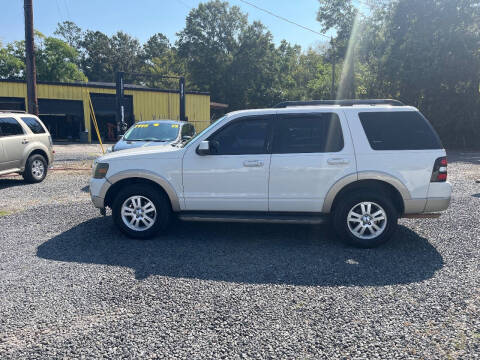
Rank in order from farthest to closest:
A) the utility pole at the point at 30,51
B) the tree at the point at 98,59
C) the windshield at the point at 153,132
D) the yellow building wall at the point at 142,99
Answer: the tree at the point at 98,59
the yellow building wall at the point at 142,99
the utility pole at the point at 30,51
the windshield at the point at 153,132

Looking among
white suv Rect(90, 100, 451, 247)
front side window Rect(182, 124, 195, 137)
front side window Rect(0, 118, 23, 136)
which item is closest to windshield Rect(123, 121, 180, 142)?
front side window Rect(182, 124, 195, 137)

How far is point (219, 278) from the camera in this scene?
416 cm

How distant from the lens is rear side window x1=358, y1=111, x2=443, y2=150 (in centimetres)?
498

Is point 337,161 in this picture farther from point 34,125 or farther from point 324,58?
point 324,58

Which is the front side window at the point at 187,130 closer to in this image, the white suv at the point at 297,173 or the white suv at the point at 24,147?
the white suv at the point at 24,147

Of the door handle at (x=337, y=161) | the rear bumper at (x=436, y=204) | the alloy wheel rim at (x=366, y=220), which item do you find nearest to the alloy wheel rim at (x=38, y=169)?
the door handle at (x=337, y=161)

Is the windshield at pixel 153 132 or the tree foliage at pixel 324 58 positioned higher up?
the tree foliage at pixel 324 58

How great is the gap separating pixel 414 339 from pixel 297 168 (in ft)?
8.66

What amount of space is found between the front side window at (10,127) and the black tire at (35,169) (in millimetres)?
779

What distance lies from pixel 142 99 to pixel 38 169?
2187 centimetres

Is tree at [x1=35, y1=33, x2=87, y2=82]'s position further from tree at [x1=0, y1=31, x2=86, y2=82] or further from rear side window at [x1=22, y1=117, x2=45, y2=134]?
rear side window at [x1=22, y1=117, x2=45, y2=134]

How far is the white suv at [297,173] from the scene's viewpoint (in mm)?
5000

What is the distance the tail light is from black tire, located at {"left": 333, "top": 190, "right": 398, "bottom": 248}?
2.19 feet

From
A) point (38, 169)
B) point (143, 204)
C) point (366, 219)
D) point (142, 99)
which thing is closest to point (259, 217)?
point (366, 219)
